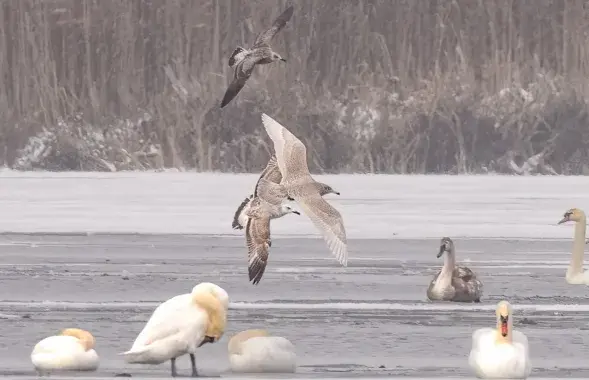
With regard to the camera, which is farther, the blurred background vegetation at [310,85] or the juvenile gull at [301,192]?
the blurred background vegetation at [310,85]

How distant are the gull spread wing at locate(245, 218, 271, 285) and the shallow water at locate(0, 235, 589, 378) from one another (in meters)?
0.30

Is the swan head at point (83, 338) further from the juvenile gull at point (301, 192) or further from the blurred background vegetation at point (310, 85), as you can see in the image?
the blurred background vegetation at point (310, 85)

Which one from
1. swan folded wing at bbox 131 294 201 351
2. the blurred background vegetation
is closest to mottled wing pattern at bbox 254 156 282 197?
swan folded wing at bbox 131 294 201 351

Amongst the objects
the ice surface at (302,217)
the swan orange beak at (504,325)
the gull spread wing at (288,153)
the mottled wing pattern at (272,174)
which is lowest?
the ice surface at (302,217)

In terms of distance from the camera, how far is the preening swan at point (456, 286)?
10.9 meters

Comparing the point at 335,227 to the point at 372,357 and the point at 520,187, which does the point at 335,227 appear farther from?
the point at 520,187

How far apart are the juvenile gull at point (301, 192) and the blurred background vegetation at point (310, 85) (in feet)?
47.1

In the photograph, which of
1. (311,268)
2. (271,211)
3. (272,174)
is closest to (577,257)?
(311,268)

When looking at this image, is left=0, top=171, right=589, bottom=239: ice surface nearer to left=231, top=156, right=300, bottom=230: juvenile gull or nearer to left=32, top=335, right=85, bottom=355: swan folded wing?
left=231, top=156, right=300, bottom=230: juvenile gull

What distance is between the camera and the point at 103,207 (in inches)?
727

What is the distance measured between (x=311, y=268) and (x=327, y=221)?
319cm

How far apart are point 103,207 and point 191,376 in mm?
10994

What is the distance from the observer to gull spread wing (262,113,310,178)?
1005 cm

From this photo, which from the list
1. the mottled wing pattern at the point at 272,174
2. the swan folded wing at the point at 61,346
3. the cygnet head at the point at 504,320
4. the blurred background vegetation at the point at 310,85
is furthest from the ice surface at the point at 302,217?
the swan folded wing at the point at 61,346
